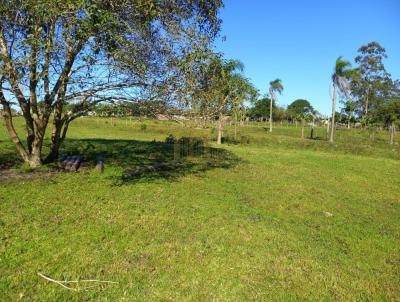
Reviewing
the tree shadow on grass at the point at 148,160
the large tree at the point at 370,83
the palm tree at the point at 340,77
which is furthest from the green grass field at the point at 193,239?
the large tree at the point at 370,83

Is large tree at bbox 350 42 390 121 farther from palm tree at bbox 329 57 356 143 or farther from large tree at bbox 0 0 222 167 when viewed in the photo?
large tree at bbox 0 0 222 167

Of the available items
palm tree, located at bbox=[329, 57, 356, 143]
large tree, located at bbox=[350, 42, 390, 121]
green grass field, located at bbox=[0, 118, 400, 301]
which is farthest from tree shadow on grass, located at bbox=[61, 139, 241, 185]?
large tree, located at bbox=[350, 42, 390, 121]

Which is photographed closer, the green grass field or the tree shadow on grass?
the green grass field

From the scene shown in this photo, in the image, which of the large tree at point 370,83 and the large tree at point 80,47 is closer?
the large tree at point 80,47

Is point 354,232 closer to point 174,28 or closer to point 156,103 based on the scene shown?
point 156,103

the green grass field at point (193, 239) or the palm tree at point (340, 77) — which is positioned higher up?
the palm tree at point (340, 77)

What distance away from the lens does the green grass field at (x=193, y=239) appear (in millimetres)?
4555

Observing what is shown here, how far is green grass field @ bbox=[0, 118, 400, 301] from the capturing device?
4.55 metres

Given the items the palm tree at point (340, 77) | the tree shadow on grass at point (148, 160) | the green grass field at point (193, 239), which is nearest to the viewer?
the green grass field at point (193, 239)

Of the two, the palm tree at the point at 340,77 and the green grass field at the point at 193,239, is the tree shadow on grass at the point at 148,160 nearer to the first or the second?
the green grass field at the point at 193,239

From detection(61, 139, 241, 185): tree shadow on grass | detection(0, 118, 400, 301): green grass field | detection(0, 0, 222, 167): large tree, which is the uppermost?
detection(0, 0, 222, 167): large tree

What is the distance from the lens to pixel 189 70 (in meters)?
9.00

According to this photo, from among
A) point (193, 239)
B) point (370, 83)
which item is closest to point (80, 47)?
point (193, 239)

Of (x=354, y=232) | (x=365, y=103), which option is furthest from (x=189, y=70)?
(x=365, y=103)
